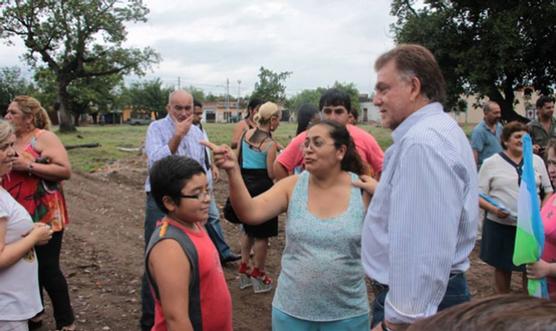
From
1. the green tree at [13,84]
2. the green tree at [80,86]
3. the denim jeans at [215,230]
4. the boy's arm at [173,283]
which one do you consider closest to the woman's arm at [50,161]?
the boy's arm at [173,283]

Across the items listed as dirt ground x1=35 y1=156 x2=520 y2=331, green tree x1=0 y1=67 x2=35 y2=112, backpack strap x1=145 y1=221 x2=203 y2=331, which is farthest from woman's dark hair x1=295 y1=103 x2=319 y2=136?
green tree x1=0 y1=67 x2=35 y2=112

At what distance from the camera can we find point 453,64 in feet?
64.6

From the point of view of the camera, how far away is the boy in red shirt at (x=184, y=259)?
2273mm

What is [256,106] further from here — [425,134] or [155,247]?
[425,134]

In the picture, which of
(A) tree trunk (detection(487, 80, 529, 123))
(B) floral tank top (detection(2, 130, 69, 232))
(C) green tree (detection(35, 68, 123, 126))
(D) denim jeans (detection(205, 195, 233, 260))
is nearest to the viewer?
(B) floral tank top (detection(2, 130, 69, 232))

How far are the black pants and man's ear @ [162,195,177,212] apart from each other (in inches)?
75.6

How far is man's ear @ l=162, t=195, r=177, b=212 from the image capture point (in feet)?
8.20

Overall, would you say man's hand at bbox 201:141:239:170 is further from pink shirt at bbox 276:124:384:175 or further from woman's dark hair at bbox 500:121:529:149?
woman's dark hair at bbox 500:121:529:149

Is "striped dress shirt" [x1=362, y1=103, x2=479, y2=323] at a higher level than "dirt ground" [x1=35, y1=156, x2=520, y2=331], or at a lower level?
higher

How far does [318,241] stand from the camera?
2.67m

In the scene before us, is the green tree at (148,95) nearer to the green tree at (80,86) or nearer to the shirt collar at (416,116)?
the green tree at (80,86)

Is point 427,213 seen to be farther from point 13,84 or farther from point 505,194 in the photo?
point 13,84

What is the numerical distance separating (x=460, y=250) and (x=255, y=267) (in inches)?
133

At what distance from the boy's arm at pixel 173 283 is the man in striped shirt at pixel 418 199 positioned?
84 cm
